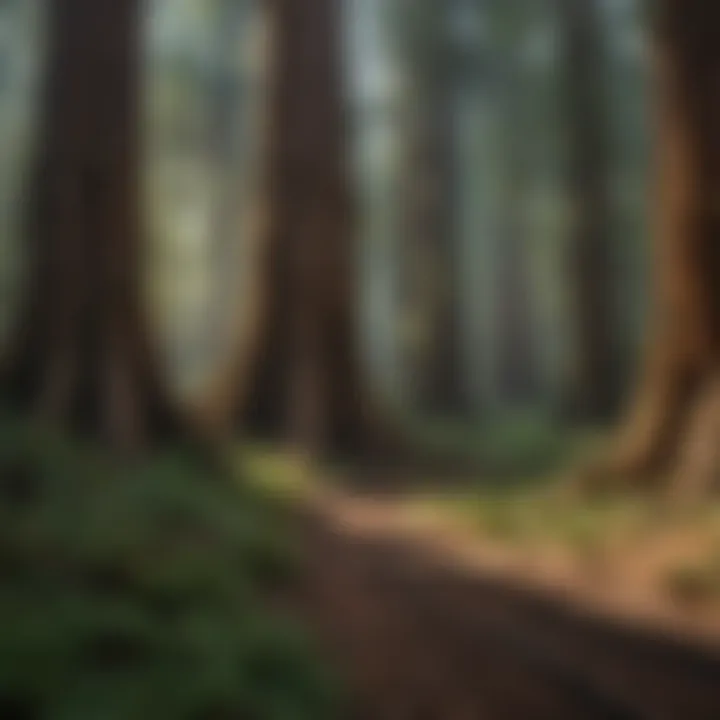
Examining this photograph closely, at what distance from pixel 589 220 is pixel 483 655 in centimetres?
1151

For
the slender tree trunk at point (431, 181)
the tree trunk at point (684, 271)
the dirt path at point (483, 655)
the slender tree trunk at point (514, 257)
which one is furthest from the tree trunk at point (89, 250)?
the slender tree trunk at point (514, 257)

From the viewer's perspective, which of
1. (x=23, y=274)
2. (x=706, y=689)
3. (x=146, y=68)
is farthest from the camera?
(x=146, y=68)

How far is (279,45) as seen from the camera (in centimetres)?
1073

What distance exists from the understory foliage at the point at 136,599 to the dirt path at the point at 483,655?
0.25m

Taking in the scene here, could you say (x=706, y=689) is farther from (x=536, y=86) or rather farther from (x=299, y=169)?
(x=536, y=86)

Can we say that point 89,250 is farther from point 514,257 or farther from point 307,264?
point 514,257

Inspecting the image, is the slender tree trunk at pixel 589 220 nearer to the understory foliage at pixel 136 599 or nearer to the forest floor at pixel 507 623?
the forest floor at pixel 507 623

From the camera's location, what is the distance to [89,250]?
729 cm

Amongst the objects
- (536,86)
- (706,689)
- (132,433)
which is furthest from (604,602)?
(536,86)

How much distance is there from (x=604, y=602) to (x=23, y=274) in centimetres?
471

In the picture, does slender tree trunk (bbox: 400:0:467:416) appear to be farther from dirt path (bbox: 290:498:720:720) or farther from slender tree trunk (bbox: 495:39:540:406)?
dirt path (bbox: 290:498:720:720)

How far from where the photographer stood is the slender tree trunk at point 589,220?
1344cm

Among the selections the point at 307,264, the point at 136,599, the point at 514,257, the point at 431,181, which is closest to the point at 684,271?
the point at 136,599

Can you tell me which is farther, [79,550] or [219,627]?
[79,550]
